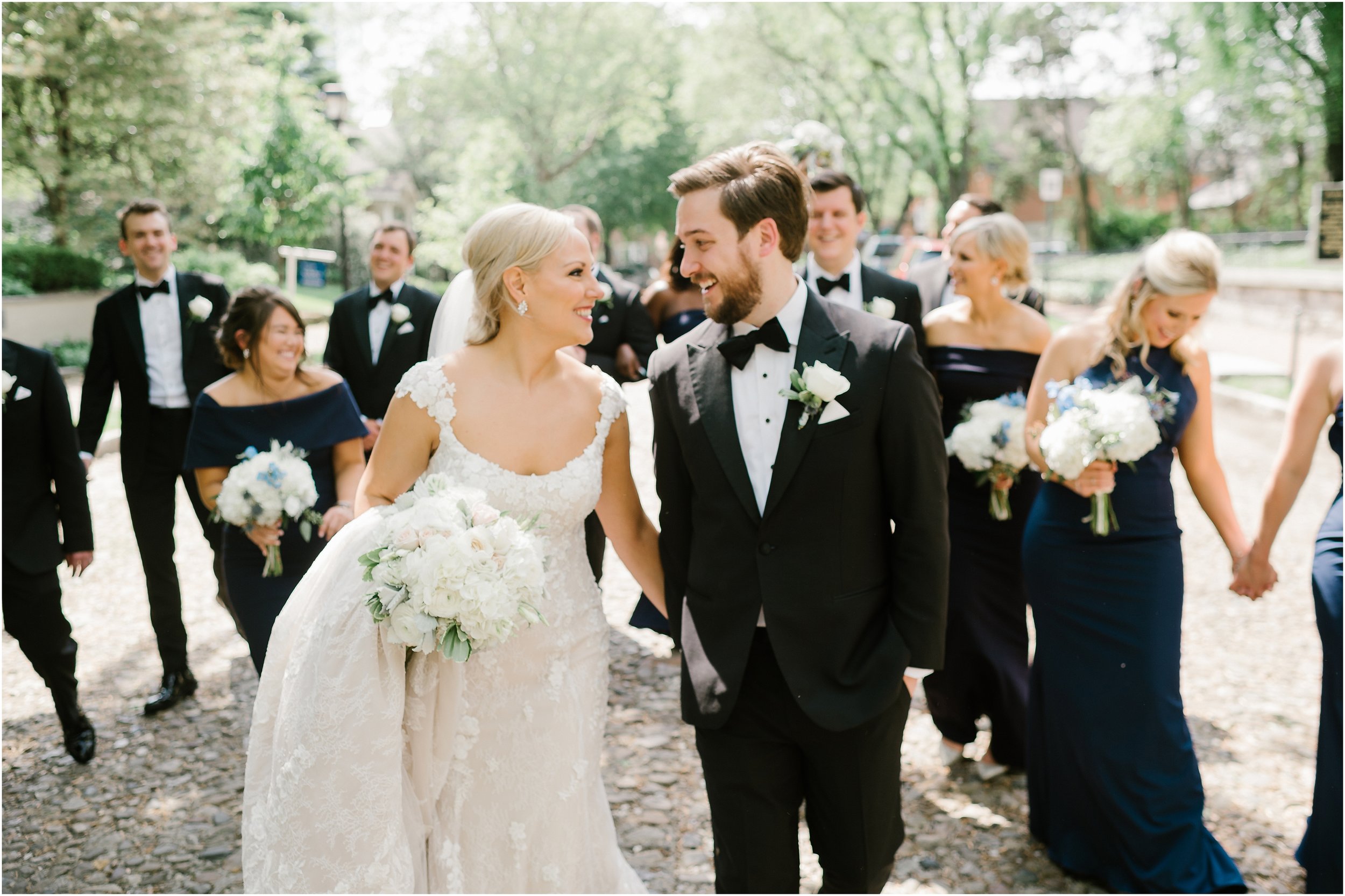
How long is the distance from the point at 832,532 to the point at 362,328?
4.81 metres

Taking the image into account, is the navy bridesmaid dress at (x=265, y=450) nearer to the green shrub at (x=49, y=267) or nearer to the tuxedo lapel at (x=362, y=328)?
the tuxedo lapel at (x=362, y=328)

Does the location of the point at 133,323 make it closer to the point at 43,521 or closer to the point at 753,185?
the point at 43,521

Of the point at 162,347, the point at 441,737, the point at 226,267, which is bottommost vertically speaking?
the point at 441,737

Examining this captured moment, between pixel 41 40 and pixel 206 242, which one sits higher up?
pixel 41 40

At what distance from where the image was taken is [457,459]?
120 inches

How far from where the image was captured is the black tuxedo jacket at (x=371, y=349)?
6.45 m

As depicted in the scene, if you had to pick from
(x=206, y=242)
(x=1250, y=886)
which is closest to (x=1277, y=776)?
(x=1250, y=886)

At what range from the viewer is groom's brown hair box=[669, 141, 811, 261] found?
8.60ft

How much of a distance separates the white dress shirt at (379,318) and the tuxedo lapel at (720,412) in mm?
4402

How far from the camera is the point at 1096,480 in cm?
369

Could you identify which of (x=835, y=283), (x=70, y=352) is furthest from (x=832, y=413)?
(x=70, y=352)

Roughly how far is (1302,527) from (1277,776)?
4.56 m

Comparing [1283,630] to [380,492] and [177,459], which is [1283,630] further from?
[177,459]

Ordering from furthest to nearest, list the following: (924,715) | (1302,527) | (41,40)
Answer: (41,40), (1302,527), (924,715)
